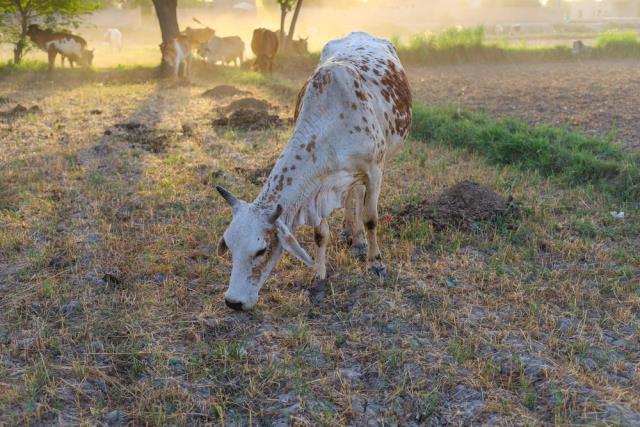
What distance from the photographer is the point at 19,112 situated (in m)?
10.7

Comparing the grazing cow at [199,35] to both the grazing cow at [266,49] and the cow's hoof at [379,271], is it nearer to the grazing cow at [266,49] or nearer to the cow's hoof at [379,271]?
the grazing cow at [266,49]

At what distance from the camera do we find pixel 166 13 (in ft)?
57.1

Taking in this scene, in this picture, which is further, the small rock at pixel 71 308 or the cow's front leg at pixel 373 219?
the cow's front leg at pixel 373 219

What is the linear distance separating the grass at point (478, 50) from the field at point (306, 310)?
46.8 ft

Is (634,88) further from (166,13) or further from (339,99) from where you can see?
(166,13)

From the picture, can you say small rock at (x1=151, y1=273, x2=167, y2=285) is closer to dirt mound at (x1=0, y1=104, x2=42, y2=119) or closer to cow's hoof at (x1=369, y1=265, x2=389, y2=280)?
cow's hoof at (x1=369, y1=265, x2=389, y2=280)

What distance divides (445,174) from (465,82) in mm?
9326

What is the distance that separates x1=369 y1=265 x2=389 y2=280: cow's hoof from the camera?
4656 mm

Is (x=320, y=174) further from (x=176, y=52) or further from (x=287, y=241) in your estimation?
(x=176, y=52)

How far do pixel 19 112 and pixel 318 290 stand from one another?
8.81 metres

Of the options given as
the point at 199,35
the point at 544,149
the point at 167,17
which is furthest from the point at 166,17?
the point at 544,149

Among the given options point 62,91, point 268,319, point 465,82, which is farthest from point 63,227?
point 465,82

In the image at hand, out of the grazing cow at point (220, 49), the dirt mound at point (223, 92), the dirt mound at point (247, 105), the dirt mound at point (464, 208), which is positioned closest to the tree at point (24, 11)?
the grazing cow at point (220, 49)

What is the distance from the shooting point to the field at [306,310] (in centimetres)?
318
